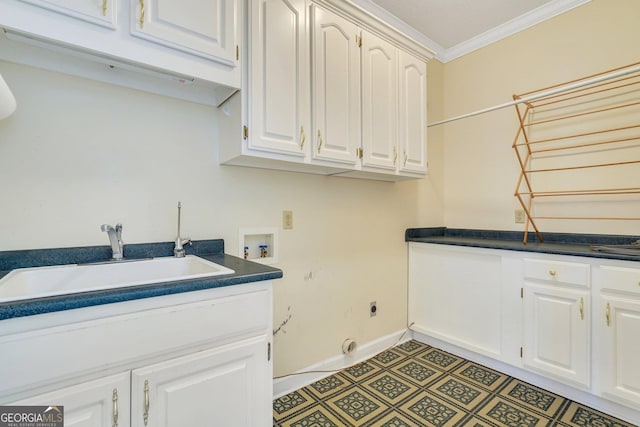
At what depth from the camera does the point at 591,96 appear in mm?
2094

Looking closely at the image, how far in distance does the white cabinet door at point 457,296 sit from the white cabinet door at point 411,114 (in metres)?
0.75

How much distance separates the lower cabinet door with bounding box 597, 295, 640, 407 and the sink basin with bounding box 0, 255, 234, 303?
202cm

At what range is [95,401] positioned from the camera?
2.85 feet

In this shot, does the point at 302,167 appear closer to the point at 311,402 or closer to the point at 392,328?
the point at 311,402

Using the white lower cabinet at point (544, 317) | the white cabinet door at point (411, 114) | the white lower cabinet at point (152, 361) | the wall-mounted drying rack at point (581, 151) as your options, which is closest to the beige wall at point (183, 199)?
the white cabinet door at point (411, 114)

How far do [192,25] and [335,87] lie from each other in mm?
Answer: 793

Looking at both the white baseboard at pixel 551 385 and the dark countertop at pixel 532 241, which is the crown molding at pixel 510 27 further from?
the white baseboard at pixel 551 385

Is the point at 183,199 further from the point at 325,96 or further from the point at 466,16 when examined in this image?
the point at 466,16

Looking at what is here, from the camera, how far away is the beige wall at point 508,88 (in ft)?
6.61

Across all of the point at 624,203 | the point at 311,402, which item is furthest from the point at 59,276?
the point at 624,203

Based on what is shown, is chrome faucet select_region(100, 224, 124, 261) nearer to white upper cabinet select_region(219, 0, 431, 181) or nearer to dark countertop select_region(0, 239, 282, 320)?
dark countertop select_region(0, 239, 282, 320)

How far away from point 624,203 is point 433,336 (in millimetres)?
1615

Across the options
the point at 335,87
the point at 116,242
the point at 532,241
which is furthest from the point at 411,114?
the point at 116,242

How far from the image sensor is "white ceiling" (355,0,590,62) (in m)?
2.23
